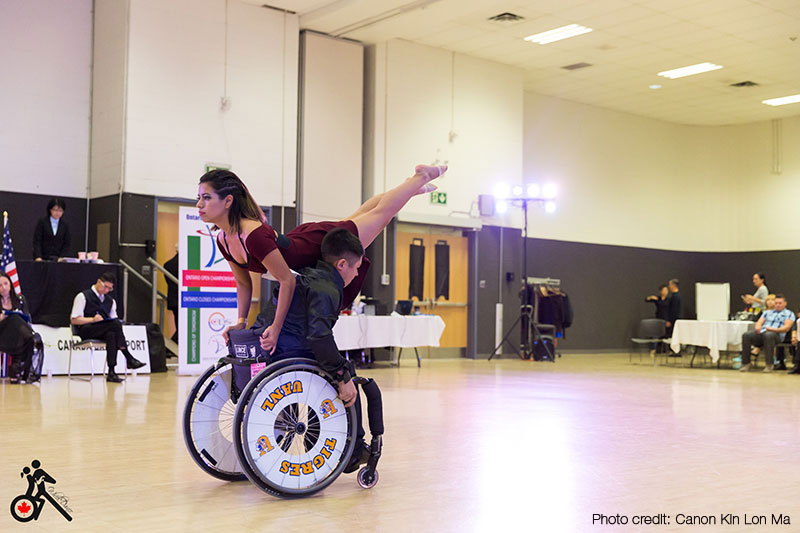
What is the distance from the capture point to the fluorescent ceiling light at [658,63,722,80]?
1465cm

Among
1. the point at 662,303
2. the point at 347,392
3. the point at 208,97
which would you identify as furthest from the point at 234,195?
the point at 662,303

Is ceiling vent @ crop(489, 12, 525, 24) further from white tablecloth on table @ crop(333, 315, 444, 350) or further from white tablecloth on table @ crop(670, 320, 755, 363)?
white tablecloth on table @ crop(670, 320, 755, 363)

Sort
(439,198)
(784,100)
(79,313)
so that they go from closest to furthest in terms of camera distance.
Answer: (79,313)
(439,198)
(784,100)

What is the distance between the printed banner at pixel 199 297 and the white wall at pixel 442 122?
4.23m

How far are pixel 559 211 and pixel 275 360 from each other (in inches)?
544

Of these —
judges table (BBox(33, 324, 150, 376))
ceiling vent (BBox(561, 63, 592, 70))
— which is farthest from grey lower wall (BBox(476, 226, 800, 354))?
judges table (BBox(33, 324, 150, 376))

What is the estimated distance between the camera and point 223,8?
1210cm

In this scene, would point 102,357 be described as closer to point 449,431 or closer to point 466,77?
point 449,431

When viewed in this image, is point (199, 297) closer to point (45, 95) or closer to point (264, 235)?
point (45, 95)

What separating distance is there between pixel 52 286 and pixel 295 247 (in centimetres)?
734

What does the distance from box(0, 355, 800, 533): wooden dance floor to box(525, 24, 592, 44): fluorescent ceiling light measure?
6532mm

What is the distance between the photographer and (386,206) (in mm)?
4051

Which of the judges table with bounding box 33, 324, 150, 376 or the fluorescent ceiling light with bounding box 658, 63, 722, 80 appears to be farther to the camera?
the fluorescent ceiling light with bounding box 658, 63, 722, 80

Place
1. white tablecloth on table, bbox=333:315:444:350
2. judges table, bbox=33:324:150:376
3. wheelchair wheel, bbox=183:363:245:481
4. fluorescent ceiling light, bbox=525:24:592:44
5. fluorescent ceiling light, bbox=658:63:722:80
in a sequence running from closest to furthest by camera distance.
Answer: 1. wheelchair wheel, bbox=183:363:245:481
2. judges table, bbox=33:324:150:376
3. white tablecloth on table, bbox=333:315:444:350
4. fluorescent ceiling light, bbox=525:24:592:44
5. fluorescent ceiling light, bbox=658:63:722:80
